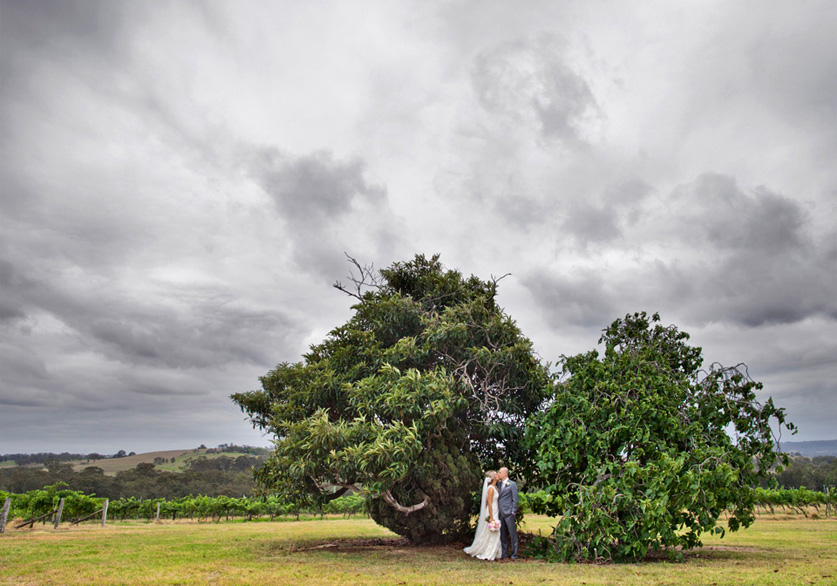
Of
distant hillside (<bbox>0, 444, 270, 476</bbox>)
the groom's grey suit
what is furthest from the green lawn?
distant hillside (<bbox>0, 444, 270, 476</bbox>)

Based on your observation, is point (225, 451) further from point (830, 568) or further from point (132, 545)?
point (830, 568)

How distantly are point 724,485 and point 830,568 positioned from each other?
7.90 ft

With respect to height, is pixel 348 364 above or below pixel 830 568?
above

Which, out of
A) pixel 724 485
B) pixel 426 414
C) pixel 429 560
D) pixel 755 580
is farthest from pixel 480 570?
pixel 724 485

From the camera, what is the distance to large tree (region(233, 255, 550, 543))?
1367 centimetres

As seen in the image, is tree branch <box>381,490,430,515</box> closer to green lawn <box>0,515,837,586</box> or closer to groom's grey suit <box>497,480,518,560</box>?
green lawn <box>0,515,837,586</box>

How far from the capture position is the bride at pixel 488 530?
45.4ft

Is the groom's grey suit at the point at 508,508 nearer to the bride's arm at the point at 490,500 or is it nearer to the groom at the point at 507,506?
the groom at the point at 507,506

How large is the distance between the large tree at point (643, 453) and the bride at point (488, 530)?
138cm

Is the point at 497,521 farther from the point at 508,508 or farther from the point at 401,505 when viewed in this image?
the point at 401,505

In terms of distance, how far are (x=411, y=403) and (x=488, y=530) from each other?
4046 millimetres

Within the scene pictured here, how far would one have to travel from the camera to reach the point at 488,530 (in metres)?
14.2

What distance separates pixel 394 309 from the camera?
16.9 meters

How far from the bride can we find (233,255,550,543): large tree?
1.00 m
